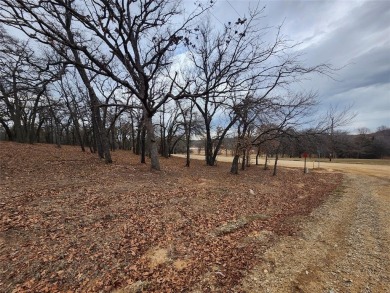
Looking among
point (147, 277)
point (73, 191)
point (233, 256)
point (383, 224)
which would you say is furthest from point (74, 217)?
point (383, 224)

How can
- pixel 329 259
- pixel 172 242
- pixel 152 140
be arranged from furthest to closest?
pixel 152 140 → pixel 172 242 → pixel 329 259

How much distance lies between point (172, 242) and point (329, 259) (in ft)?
10.4

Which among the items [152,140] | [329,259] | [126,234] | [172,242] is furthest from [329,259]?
[152,140]

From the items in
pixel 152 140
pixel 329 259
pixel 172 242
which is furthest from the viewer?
pixel 152 140

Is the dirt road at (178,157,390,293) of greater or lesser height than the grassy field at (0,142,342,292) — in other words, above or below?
below

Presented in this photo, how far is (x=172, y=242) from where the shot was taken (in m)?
4.82

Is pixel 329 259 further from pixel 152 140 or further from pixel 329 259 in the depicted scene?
pixel 152 140

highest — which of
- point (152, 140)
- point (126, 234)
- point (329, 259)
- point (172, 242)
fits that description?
point (152, 140)

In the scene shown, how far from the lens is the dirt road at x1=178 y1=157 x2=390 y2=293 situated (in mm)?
3714

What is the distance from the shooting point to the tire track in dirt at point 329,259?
12.2ft

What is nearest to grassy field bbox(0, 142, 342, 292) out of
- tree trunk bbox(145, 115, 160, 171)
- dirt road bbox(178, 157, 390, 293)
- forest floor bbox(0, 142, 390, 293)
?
forest floor bbox(0, 142, 390, 293)

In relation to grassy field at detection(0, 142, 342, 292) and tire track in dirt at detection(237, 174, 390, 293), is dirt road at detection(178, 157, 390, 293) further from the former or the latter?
grassy field at detection(0, 142, 342, 292)

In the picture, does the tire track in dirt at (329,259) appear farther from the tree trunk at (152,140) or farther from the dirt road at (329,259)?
the tree trunk at (152,140)

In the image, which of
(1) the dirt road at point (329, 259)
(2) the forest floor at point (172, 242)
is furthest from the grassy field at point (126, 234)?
(1) the dirt road at point (329, 259)
